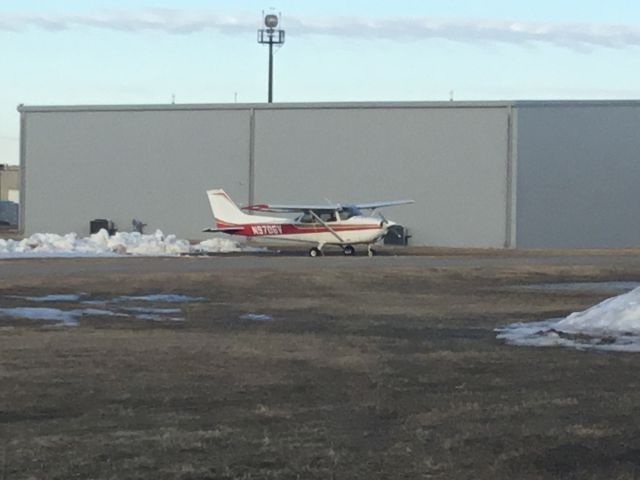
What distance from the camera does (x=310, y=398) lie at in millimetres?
10555

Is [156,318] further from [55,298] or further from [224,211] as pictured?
[224,211]

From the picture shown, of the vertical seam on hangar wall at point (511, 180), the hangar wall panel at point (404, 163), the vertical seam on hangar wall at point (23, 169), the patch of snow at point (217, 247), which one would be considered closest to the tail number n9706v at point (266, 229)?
the patch of snow at point (217, 247)

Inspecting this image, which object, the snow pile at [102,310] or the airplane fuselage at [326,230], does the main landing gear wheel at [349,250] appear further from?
the snow pile at [102,310]

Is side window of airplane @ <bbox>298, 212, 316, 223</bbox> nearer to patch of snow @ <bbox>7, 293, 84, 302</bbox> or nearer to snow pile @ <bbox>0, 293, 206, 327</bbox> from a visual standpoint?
snow pile @ <bbox>0, 293, 206, 327</bbox>

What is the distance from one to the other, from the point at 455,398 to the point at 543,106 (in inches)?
1629

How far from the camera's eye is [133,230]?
56.6 m

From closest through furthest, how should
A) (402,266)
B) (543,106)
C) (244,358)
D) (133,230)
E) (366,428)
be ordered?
(366,428)
(244,358)
(402,266)
(543,106)
(133,230)

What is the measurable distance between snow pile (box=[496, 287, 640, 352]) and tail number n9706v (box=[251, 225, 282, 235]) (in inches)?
1081

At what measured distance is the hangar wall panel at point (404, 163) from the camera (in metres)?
51.3

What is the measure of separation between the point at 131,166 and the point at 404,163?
526 inches

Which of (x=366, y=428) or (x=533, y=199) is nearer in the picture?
(x=366, y=428)

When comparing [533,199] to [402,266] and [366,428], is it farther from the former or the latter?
[366,428]

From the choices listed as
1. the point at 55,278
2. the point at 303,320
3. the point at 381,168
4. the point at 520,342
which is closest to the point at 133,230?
the point at 381,168

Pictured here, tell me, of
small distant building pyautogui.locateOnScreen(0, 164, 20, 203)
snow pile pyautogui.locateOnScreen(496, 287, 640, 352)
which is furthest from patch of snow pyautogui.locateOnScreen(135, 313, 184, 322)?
small distant building pyautogui.locateOnScreen(0, 164, 20, 203)
